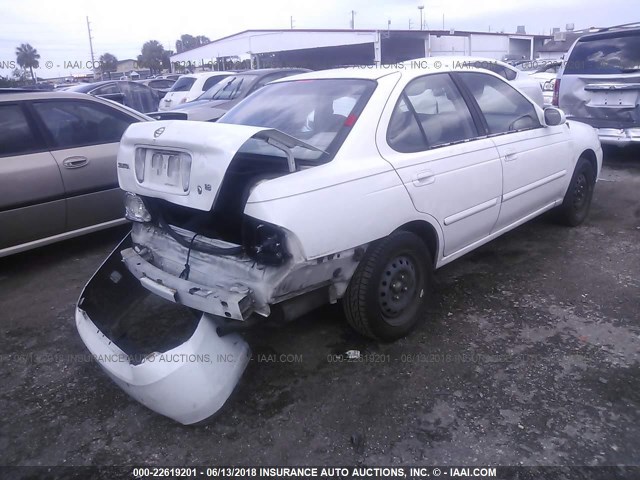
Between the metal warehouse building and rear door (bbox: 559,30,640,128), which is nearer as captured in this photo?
rear door (bbox: 559,30,640,128)

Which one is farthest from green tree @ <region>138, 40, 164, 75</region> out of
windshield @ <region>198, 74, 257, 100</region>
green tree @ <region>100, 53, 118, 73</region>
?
windshield @ <region>198, 74, 257, 100</region>

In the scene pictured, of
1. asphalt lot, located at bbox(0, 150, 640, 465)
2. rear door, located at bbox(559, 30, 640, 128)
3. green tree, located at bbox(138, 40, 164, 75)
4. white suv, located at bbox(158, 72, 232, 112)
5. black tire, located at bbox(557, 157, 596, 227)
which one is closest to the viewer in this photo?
asphalt lot, located at bbox(0, 150, 640, 465)

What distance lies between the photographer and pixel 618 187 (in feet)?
21.6

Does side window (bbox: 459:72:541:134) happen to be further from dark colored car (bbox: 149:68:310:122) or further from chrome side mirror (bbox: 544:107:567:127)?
dark colored car (bbox: 149:68:310:122)

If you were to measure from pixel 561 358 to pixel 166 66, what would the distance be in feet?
176

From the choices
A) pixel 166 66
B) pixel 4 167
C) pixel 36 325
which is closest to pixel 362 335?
pixel 36 325

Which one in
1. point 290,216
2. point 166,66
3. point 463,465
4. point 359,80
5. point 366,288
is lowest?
point 463,465

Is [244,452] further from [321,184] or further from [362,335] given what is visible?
[321,184]

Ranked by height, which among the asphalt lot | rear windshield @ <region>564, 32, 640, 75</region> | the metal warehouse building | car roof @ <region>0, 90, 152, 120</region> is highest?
the metal warehouse building

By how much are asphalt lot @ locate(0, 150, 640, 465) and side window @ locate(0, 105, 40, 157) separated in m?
1.24

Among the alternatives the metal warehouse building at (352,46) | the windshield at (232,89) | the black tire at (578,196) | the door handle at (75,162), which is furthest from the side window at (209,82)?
the metal warehouse building at (352,46)

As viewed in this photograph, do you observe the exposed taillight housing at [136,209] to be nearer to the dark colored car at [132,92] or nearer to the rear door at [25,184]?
the rear door at [25,184]

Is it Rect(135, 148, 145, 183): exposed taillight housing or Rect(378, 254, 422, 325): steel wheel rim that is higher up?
Rect(135, 148, 145, 183): exposed taillight housing

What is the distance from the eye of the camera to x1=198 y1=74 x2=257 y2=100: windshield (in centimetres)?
948
